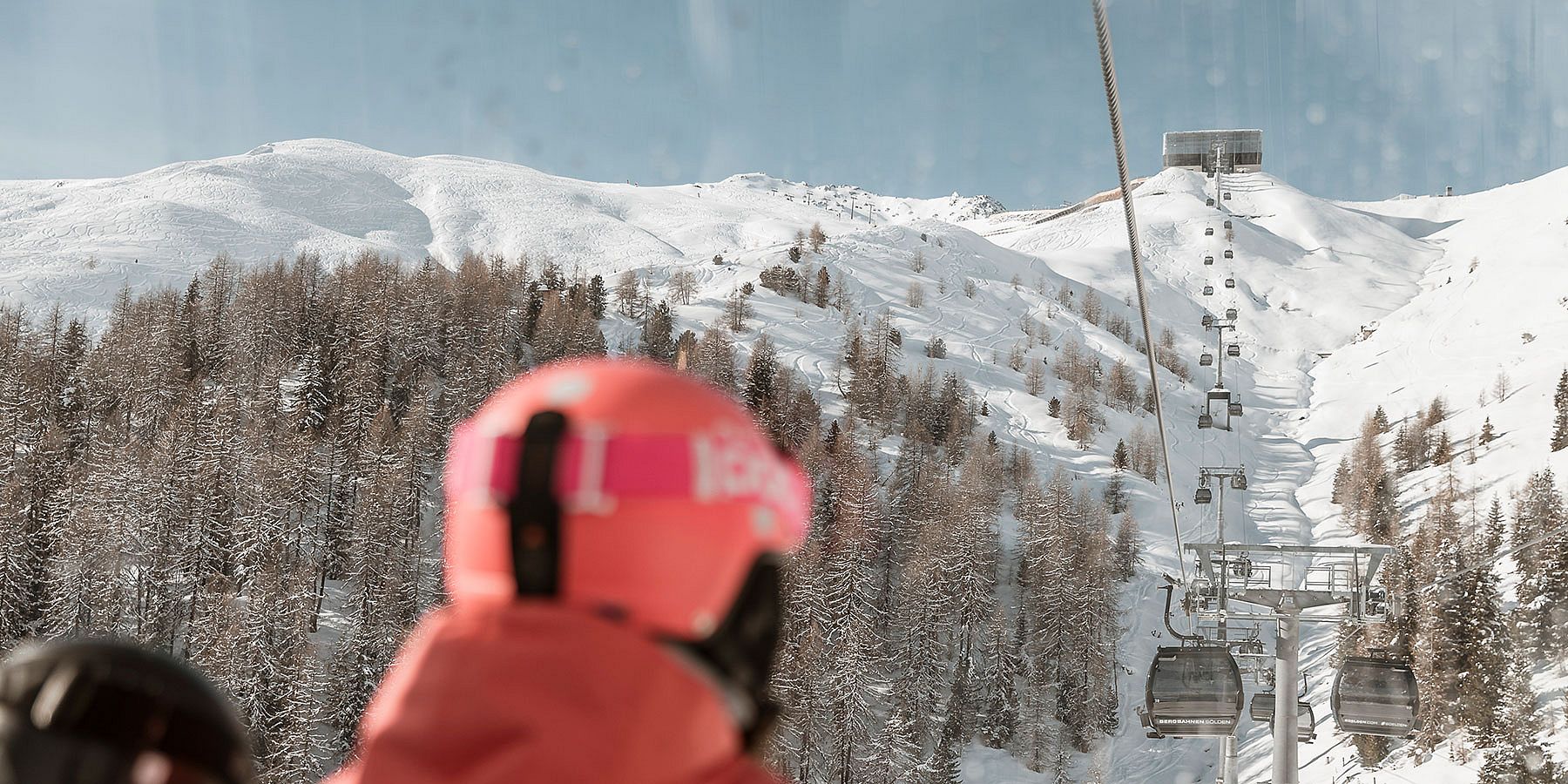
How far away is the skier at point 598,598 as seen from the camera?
889 mm

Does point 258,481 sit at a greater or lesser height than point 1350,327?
lesser

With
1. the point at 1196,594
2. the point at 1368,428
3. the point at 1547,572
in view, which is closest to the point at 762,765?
the point at 1196,594

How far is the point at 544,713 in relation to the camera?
883 mm

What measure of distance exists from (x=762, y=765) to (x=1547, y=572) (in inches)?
2247

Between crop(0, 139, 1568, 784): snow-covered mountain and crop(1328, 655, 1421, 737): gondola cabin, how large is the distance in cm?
3391

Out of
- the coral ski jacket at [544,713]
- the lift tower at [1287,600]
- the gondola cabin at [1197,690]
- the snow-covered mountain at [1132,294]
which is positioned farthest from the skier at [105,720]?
the snow-covered mountain at [1132,294]

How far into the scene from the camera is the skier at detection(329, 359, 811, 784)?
89 centimetres

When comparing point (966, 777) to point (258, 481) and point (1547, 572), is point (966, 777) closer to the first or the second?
point (1547, 572)

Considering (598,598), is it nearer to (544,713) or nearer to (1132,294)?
(544,713)

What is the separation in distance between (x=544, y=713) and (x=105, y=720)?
43 centimetres

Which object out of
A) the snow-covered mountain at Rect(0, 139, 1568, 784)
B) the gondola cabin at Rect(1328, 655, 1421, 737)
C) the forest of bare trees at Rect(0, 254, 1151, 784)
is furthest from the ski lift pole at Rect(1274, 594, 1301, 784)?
the snow-covered mountain at Rect(0, 139, 1568, 784)

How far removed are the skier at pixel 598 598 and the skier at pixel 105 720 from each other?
0.15 meters

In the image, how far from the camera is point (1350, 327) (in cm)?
15150

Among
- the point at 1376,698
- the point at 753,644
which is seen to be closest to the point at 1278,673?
the point at 1376,698
